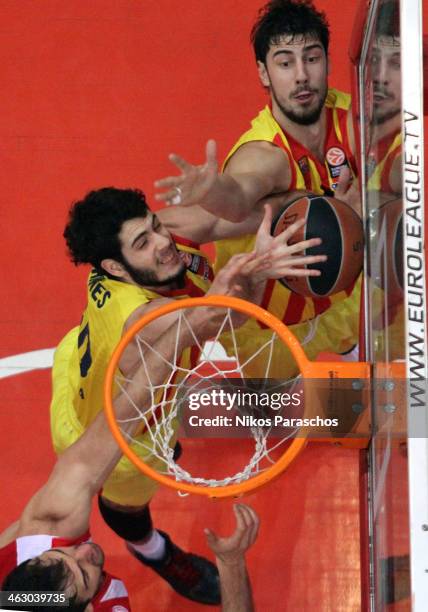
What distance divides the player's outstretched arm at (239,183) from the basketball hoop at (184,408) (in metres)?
0.25

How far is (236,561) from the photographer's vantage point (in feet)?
8.34

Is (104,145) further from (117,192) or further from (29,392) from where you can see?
(29,392)

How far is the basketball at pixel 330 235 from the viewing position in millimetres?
2342

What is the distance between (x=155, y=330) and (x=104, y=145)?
797 mm

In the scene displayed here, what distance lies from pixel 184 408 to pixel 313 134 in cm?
76

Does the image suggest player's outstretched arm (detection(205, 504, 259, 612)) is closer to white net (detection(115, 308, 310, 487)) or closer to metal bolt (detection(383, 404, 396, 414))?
white net (detection(115, 308, 310, 487))

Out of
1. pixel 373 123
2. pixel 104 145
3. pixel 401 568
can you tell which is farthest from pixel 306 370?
pixel 104 145

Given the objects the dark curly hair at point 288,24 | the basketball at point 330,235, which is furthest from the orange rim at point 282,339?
the dark curly hair at point 288,24

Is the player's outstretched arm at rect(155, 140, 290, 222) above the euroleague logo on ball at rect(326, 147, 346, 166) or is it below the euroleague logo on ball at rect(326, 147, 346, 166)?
below

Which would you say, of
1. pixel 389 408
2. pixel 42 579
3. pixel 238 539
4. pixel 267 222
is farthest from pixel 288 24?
pixel 42 579

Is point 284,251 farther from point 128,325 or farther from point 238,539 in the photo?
point 238,539

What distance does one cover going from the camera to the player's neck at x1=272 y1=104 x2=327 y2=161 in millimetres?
2684

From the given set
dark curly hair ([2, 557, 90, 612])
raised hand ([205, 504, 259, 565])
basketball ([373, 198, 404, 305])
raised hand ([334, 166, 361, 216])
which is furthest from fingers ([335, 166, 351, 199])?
dark curly hair ([2, 557, 90, 612])

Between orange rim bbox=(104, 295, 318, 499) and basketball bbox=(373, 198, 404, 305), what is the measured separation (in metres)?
0.22
